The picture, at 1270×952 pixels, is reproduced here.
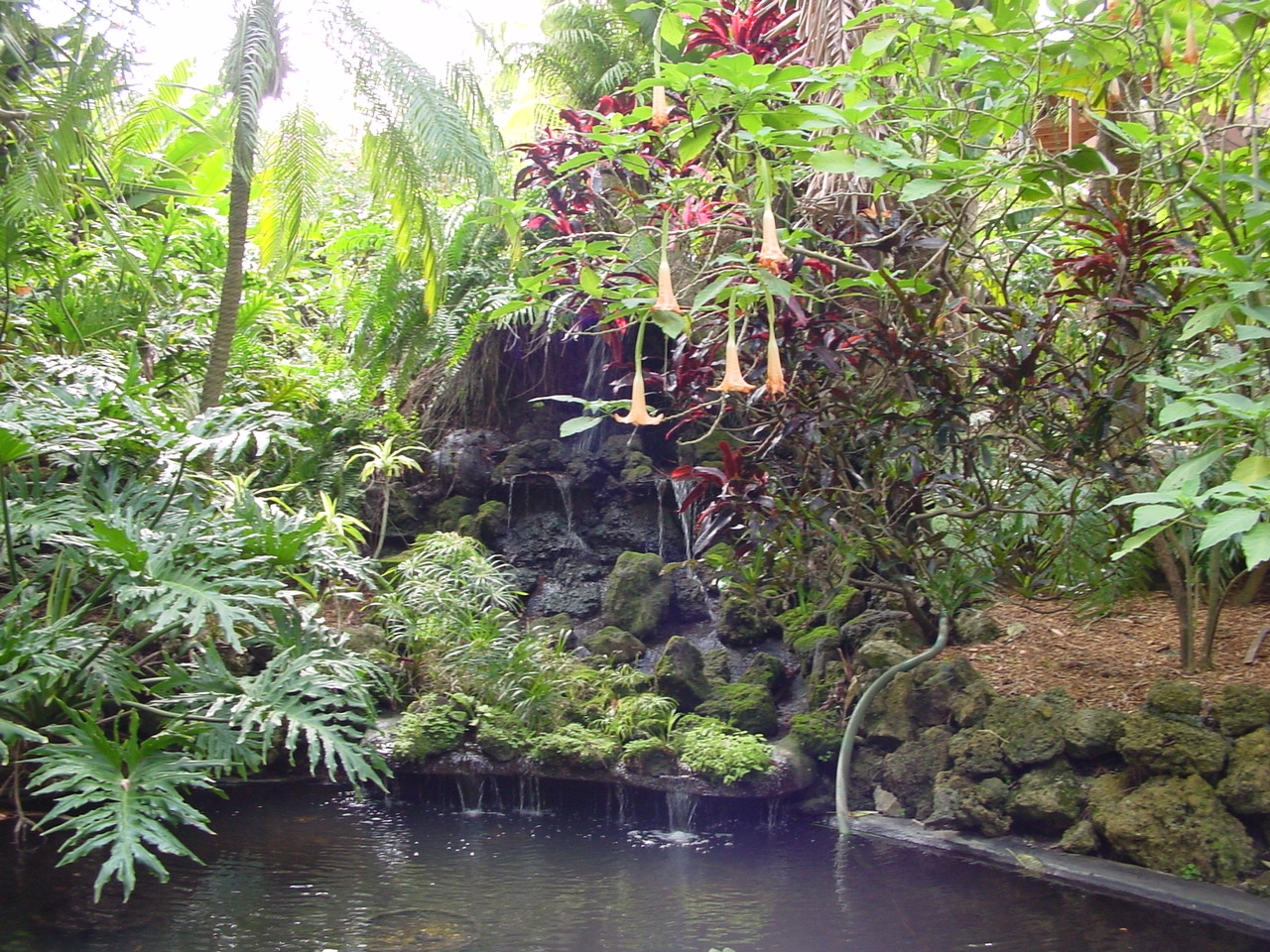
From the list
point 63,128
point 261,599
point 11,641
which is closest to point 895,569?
point 261,599

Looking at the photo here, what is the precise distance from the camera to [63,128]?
536 centimetres

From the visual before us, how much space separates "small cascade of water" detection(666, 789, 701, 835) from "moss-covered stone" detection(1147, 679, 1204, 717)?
2583 millimetres

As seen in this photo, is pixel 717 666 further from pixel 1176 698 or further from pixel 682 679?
pixel 1176 698

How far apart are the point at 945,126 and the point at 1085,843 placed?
3356 mm

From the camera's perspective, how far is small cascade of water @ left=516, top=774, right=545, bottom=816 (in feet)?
20.1

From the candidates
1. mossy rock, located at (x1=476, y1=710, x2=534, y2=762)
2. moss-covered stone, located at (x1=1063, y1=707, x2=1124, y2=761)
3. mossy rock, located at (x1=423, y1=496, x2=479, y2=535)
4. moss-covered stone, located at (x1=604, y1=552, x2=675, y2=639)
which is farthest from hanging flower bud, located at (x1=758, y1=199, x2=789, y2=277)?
mossy rock, located at (x1=423, y1=496, x2=479, y2=535)

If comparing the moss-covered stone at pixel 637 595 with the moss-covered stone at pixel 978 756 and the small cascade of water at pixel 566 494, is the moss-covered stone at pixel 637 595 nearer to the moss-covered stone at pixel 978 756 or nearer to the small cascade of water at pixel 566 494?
the small cascade of water at pixel 566 494

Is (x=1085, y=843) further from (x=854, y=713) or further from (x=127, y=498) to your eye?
(x=127, y=498)

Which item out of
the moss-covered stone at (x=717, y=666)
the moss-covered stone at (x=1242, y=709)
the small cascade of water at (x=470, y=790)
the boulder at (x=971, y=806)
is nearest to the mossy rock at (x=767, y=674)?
the moss-covered stone at (x=717, y=666)

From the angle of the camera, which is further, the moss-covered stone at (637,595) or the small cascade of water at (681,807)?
the moss-covered stone at (637,595)

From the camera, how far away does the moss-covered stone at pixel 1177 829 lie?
4164 mm

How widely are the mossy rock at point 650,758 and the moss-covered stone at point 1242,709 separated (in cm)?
297

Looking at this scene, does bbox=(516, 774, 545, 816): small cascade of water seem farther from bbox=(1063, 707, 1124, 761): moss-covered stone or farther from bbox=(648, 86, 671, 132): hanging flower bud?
bbox=(648, 86, 671, 132): hanging flower bud

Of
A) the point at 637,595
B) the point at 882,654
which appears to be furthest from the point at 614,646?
the point at 882,654
